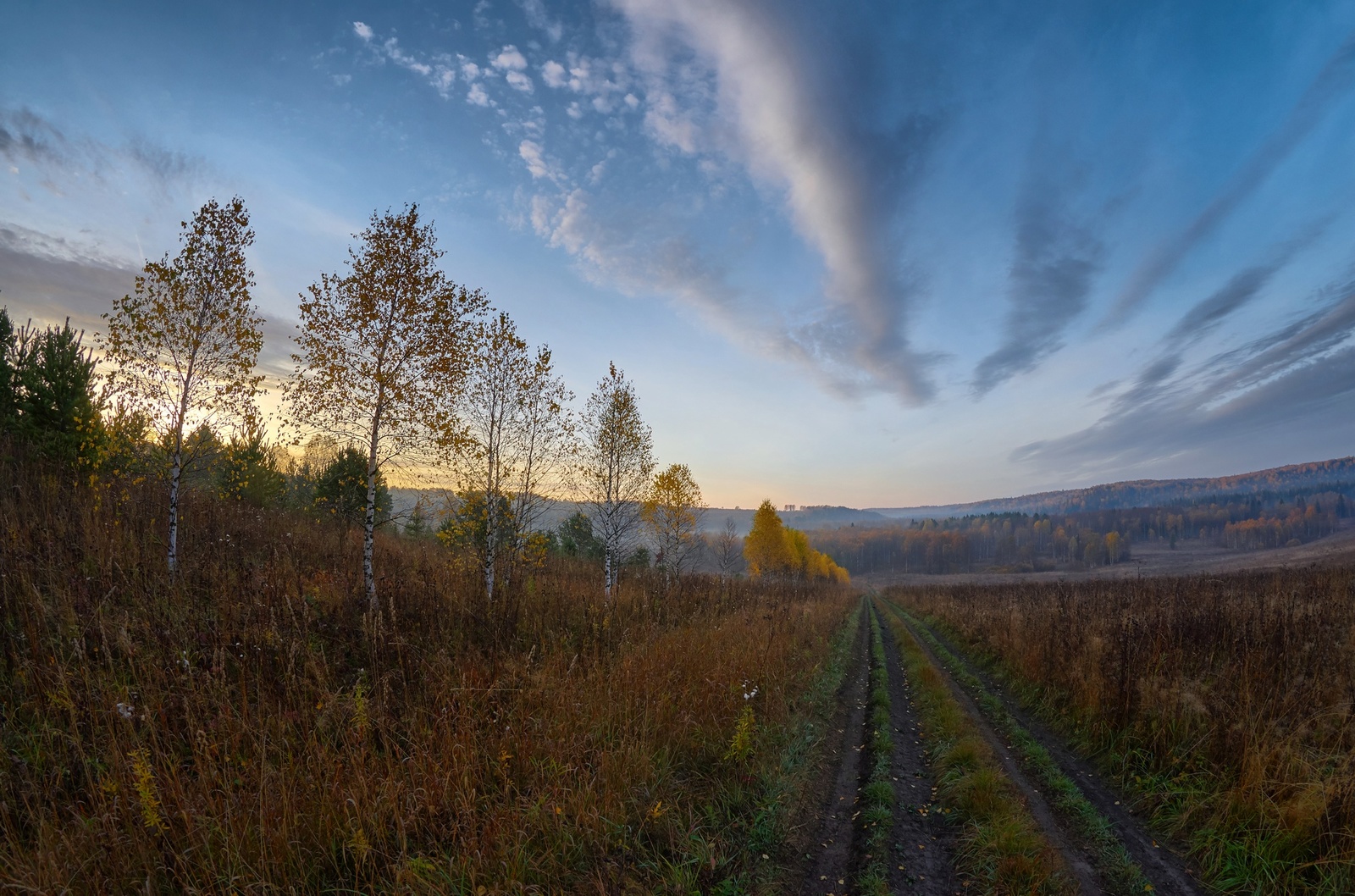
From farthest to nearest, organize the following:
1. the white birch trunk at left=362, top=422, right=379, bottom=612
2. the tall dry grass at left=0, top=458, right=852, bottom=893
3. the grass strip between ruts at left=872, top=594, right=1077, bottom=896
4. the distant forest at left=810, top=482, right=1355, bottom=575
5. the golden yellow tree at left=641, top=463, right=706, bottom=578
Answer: the distant forest at left=810, top=482, right=1355, bottom=575 → the golden yellow tree at left=641, top=463, right=706, bottom=578 → the white birch trunk at left=362, top=422, right=379, bottom=612 → the grass strip between ruts at left=872, top=594, right=1077, bottom=896 → the tall dry grass at left=0, top=458, right=852, bottom=893

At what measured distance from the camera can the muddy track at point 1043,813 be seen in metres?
4.44

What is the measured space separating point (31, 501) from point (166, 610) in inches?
306

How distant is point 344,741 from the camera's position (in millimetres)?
4578

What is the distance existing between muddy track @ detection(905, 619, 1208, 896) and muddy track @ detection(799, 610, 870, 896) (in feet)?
8.46

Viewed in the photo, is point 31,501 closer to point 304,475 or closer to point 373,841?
point 373,841

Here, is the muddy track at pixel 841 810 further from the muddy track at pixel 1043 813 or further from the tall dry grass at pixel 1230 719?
the tall dry grass at pixel 1230 719

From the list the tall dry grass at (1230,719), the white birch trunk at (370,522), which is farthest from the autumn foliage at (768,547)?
the white birch trunk at (370,522)

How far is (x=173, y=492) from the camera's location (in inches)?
368

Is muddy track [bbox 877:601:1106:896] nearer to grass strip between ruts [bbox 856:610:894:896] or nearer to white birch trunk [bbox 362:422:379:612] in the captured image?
grass strip between ruts [bbox 856:610:894:896]

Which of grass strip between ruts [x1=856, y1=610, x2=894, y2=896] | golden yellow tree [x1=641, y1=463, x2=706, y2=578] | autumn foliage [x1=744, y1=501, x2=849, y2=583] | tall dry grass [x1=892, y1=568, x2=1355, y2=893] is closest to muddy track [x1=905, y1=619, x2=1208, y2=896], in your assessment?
tall dry grass [x1=892, y1=568, x2=1355, y2=893]

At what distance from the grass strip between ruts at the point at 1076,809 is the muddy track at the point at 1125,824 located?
92 millimetres

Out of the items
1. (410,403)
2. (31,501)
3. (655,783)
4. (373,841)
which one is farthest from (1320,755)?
(31,501)

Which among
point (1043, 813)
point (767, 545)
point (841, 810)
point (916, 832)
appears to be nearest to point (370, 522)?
point (841, 810)

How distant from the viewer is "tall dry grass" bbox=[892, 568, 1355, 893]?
14.7 feet
